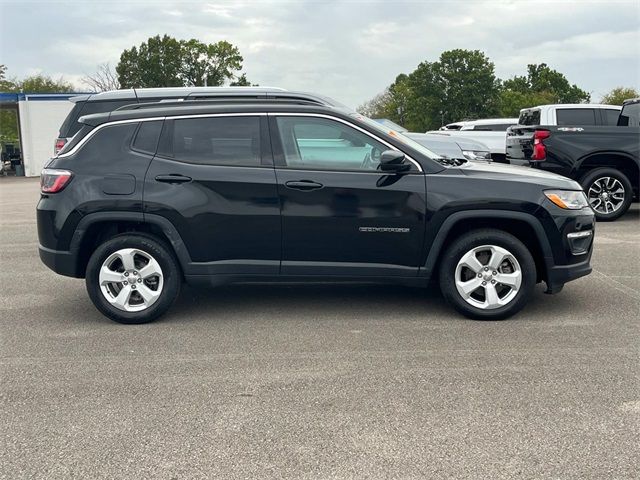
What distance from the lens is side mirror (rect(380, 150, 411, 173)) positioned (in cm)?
498

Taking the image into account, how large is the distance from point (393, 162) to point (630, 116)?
324 inches

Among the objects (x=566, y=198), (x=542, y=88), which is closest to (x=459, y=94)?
(x=542, y=88)

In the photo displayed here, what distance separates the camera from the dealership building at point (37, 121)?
1174 inches

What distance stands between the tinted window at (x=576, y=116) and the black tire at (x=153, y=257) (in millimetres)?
9270

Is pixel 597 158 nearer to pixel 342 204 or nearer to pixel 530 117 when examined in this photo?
pixel 530 117

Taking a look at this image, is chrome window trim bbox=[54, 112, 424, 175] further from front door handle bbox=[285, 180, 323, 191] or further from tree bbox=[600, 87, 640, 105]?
tree bbox=[600, 87, 640, 105]

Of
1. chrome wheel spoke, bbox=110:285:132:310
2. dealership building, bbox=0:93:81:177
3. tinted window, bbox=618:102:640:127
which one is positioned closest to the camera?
chrome wheel spoke, bbox=110:285:132:310

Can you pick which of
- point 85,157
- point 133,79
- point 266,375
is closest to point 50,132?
point 85,157

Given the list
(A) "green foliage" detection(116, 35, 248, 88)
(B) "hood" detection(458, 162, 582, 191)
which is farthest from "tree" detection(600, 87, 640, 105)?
(B) "hood" detection(458, 162, 582, 191)

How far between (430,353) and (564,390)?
0.97 m

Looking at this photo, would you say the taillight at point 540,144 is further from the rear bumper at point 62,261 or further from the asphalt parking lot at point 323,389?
the rear bumper at point 62,261

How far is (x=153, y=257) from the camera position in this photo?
5180mm

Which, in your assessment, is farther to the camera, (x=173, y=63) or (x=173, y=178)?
(x=173, y=63)

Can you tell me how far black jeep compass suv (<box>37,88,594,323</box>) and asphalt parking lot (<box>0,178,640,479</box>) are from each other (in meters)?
0.42
